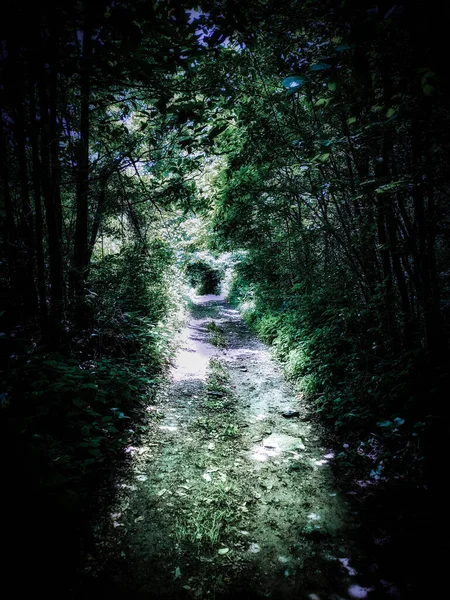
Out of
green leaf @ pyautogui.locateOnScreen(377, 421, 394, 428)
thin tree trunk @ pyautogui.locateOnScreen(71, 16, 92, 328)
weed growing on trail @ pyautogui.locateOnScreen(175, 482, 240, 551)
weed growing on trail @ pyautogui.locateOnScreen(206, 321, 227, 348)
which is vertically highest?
thin tree trunk @ pyautogui.locateOnScreen(71, 16, 92, 328)

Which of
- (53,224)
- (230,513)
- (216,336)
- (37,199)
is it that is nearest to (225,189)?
(53,224)

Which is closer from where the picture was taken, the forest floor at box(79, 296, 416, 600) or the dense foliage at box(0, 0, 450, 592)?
the dense foliage at box(0, 0, 450, 592)

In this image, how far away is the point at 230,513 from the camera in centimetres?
274

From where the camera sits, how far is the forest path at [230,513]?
212 cm

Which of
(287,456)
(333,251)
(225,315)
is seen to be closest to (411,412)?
(287,456)

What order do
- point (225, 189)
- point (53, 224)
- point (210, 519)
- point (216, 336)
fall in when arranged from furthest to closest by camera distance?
point (216, 336) < point (225, 189) < point (53, 224) < point (210, 519)

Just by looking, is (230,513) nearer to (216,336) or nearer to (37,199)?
(37,199)

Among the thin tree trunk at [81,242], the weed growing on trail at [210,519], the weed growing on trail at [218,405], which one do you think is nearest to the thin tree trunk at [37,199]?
the thin tree trunk at [81,242]

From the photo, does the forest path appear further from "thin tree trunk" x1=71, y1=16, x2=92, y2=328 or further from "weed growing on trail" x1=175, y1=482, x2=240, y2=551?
→ "thin tree trunk" x1=71, y1=16, x2=92, y2=328

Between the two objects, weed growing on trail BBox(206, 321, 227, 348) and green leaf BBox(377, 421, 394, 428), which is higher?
green leaf BBox(377, 421, 394, 428)

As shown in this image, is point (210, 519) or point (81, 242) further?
point (81, 242)

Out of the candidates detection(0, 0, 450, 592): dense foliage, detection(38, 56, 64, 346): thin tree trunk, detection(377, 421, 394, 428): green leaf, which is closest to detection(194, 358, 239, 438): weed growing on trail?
detection(0, 0, 450, 592): dense foliage

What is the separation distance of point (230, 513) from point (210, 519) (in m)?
0.20

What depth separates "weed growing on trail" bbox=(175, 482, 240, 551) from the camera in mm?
2467
